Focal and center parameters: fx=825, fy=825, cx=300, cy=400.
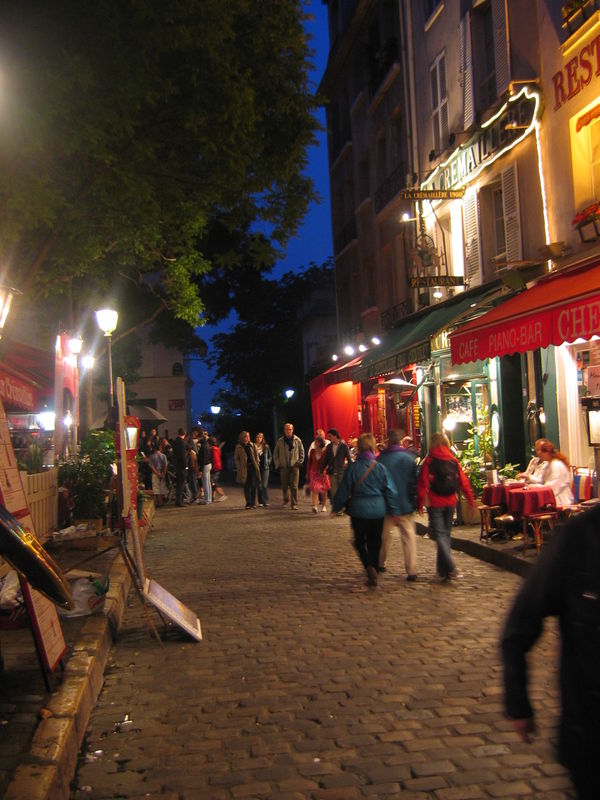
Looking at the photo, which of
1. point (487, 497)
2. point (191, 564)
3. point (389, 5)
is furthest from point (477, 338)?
point (389, 5)

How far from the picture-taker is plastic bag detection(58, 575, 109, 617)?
7324mm

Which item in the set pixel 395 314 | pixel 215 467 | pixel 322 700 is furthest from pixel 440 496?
pixel 215 467

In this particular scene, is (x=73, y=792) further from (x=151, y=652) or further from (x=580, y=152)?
(x=580, y=152)

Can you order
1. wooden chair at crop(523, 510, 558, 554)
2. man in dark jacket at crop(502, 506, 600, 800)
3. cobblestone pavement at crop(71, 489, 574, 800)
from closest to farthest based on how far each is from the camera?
man in dark jacket at crop(502, 506, 600, 800) → cobblestone pavement at crop(71, 489, 574, 800) → wooden chair at crop(523, 510, 558, 554)

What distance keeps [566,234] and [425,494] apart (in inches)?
211

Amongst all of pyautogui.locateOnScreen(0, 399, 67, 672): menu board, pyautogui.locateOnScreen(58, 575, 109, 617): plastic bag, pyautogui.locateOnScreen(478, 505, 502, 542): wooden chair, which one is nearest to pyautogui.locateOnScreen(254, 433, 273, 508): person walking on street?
pyautogui.locateOnScreen(478, 505, 502, 542): wooden chair

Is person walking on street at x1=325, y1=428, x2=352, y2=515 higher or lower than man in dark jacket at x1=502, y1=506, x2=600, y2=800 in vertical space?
higher

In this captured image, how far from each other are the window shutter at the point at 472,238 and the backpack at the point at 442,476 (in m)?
7.83

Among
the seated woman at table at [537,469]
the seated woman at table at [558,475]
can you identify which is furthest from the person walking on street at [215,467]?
the seated woman at table at [558,475]

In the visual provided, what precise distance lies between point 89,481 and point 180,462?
800 cm

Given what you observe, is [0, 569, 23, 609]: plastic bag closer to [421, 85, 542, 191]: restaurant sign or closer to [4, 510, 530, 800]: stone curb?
[4, 510, 530, 800]: stone curb

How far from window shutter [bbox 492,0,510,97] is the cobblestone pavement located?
8.81 m

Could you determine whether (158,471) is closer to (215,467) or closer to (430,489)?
(215,467)

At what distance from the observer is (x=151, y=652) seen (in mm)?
6855
